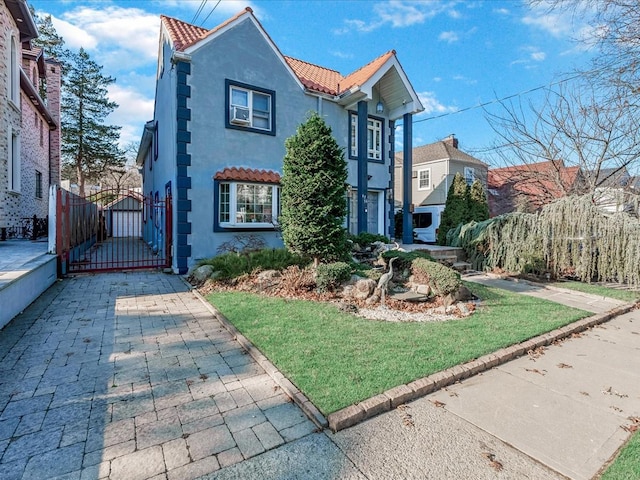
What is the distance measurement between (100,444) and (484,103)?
14808mm

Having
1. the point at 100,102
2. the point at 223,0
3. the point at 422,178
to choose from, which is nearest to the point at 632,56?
the point at 223,0

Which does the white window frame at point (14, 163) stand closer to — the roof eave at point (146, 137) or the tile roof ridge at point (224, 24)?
the roof eave at point (146, 137)

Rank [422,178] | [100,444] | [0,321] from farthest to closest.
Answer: [422,178], [0,321], [100,444]

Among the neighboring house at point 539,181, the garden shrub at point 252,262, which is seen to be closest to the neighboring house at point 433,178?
the neighboring house at point 539,181

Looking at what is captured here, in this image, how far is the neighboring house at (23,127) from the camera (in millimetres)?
10914

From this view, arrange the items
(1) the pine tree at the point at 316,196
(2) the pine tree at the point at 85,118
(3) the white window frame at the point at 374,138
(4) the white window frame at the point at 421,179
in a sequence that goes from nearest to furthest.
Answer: (1) the pine tree at the point at 316,196
(3) the white window frame at the point at 374,138
(2) the pine tree at the point at 85,118
(4) the white window frame at the point at 421,179

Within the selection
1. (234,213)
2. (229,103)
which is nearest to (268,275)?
(234,213)

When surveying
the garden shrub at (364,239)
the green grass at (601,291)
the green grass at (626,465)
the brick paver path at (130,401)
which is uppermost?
the garden shrub at (364,239)

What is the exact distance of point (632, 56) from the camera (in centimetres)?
777

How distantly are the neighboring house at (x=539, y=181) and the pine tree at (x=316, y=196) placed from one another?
834 cm

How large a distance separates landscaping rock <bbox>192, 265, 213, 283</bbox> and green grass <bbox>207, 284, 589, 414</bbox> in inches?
54.7

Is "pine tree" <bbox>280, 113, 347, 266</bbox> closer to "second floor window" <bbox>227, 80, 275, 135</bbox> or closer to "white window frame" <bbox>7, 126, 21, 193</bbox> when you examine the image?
"second floor window" <bbox>227, 80, 275, 135</bbox>

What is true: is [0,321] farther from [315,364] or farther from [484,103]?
[484,103]

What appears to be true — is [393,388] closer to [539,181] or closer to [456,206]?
[539,181]
